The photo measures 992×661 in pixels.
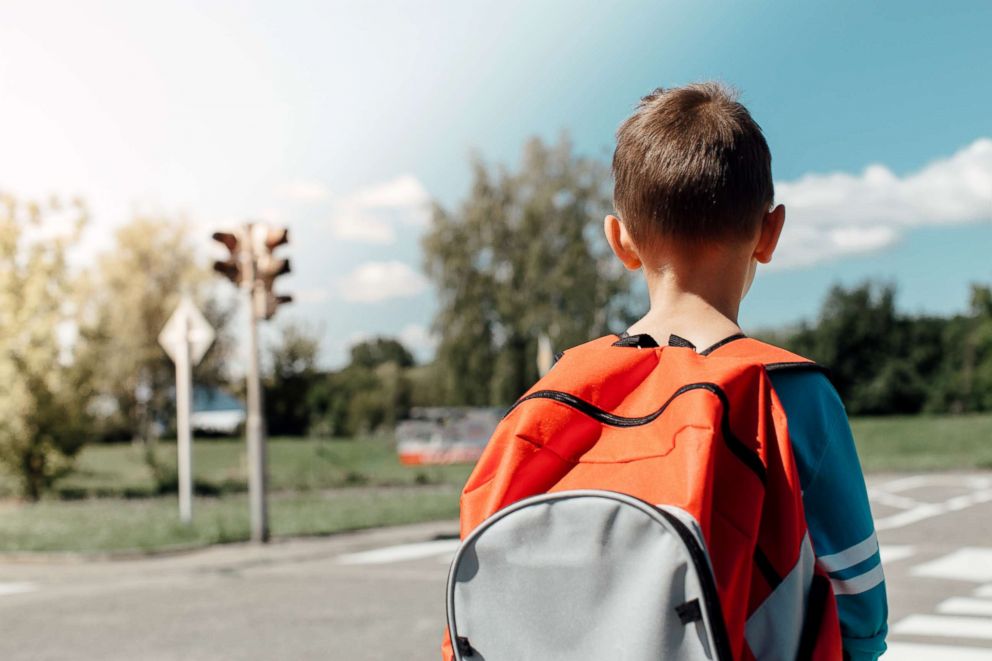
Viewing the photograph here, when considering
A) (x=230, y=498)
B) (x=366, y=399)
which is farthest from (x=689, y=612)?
(x=366, y=399)

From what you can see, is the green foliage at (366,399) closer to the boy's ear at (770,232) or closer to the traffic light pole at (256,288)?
the traffic light pole at (256,288)

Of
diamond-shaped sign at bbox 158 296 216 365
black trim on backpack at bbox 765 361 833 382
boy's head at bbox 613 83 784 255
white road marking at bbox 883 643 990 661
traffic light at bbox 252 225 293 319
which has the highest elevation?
traffic light at bbox 252 225 293 319

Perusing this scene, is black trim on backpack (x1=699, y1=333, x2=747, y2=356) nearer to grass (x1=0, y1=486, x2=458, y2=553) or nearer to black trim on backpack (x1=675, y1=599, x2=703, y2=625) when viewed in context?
black trim on backpack (x1=675, y1=599, x2=703, y2=625)

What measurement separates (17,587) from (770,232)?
9175 millimetres

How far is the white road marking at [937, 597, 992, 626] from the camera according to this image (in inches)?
277

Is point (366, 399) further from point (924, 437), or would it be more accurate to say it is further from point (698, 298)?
point (698, 298)

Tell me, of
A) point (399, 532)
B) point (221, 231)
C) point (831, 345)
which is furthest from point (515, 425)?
point (831, 345)

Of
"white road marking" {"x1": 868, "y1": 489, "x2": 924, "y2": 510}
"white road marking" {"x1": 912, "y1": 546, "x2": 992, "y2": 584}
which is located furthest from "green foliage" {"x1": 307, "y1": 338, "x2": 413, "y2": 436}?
"white road marking" {"x1": 912, "y1": 546, "x2": 992, "y2": 584}

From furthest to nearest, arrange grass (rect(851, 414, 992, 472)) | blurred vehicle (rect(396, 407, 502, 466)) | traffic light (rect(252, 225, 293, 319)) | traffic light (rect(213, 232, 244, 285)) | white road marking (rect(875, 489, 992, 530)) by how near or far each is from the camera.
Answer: grass (rect(851, 414, 992, 472)) → blurred vehicle (rect(396, 407, 502, 466)) → white road marking (rect(875, 489, 992, 530)) → traffic light (rect(213, 232, 244, 285)) → traffic light (rect(252, 225, 293, 319))

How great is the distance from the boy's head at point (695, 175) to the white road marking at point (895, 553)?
347 inches

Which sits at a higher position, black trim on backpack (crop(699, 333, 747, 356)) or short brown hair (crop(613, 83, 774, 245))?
short brown hair (crop(613, 83, 774, 245))

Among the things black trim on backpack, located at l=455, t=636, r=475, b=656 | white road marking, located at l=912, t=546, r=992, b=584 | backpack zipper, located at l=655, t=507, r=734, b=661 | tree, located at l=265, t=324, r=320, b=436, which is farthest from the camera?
tree, located at l=265, t=324, r=320, b=436

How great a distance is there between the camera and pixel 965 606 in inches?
286

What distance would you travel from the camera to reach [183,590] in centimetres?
875
